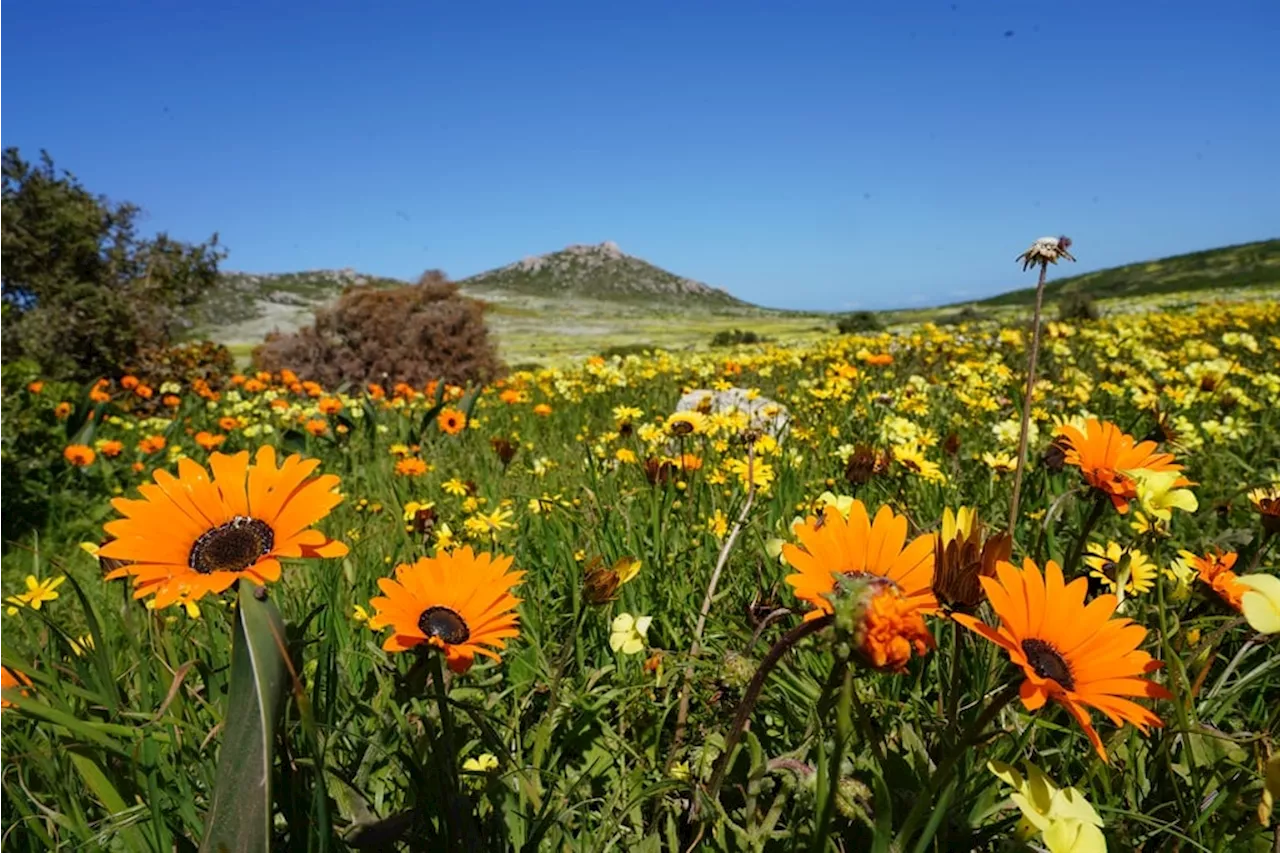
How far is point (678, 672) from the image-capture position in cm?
153

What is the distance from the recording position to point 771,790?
121 centimetres

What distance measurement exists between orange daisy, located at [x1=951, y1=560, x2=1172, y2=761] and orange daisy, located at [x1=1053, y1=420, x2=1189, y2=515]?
0.35 m

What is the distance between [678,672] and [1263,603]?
1026 mm

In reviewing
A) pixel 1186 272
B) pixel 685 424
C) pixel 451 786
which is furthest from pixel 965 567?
pixel 1186 272

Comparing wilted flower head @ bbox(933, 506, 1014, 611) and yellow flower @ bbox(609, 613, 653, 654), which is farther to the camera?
yellow flower @ bbox(609, 613, 653, 654)

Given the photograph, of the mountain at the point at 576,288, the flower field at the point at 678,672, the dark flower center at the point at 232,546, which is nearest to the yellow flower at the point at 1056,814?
the flower field at the point at 678,672

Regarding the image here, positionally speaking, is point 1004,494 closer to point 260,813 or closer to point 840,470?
point 840,470

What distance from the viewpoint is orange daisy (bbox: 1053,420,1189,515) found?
1128 mm

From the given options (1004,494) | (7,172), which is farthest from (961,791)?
(7,172)

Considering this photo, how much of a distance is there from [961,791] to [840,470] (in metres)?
2.09

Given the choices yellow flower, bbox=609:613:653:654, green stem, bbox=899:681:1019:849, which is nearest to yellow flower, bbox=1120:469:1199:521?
green stem, bbox=899:681:1019:849

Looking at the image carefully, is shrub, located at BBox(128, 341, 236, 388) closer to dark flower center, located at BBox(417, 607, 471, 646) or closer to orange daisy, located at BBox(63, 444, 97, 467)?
orange daisy, located at BBox(63, 444, 97, 467)

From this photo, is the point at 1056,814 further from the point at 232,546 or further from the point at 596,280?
the point at 596,280

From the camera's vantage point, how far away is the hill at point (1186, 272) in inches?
2158
